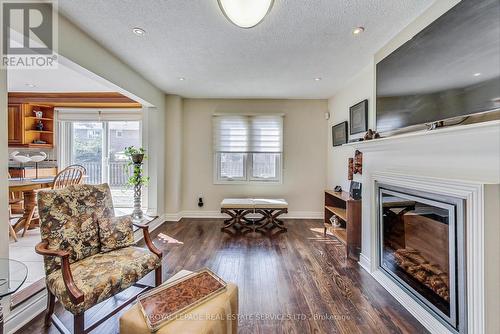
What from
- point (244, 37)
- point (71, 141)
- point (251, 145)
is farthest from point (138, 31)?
point (71, 141)

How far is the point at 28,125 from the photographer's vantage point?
4.54m

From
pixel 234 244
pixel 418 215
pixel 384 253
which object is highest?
pixel 418 215

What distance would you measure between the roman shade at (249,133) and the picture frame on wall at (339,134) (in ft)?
3.40

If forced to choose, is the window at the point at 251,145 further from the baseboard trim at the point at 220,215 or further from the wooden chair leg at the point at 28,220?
the wooden chair leg at the point at 28,220

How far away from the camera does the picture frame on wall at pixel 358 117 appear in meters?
3.02

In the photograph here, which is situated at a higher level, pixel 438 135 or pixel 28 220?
pixel 438 135

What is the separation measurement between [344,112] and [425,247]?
8.30 ft

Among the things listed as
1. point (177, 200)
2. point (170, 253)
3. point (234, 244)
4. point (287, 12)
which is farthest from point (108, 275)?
point (177, 200)

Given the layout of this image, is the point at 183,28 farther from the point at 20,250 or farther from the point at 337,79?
the point at 20,250

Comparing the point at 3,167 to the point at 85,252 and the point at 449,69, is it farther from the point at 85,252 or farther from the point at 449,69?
the point at 449,69

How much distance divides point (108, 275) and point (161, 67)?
8.47 feet

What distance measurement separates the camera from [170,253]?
2932 mm

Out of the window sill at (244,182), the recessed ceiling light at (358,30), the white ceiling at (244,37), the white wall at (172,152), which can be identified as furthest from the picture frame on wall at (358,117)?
the white wall at (172,152)

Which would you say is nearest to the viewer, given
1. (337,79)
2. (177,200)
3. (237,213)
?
(337,79)
